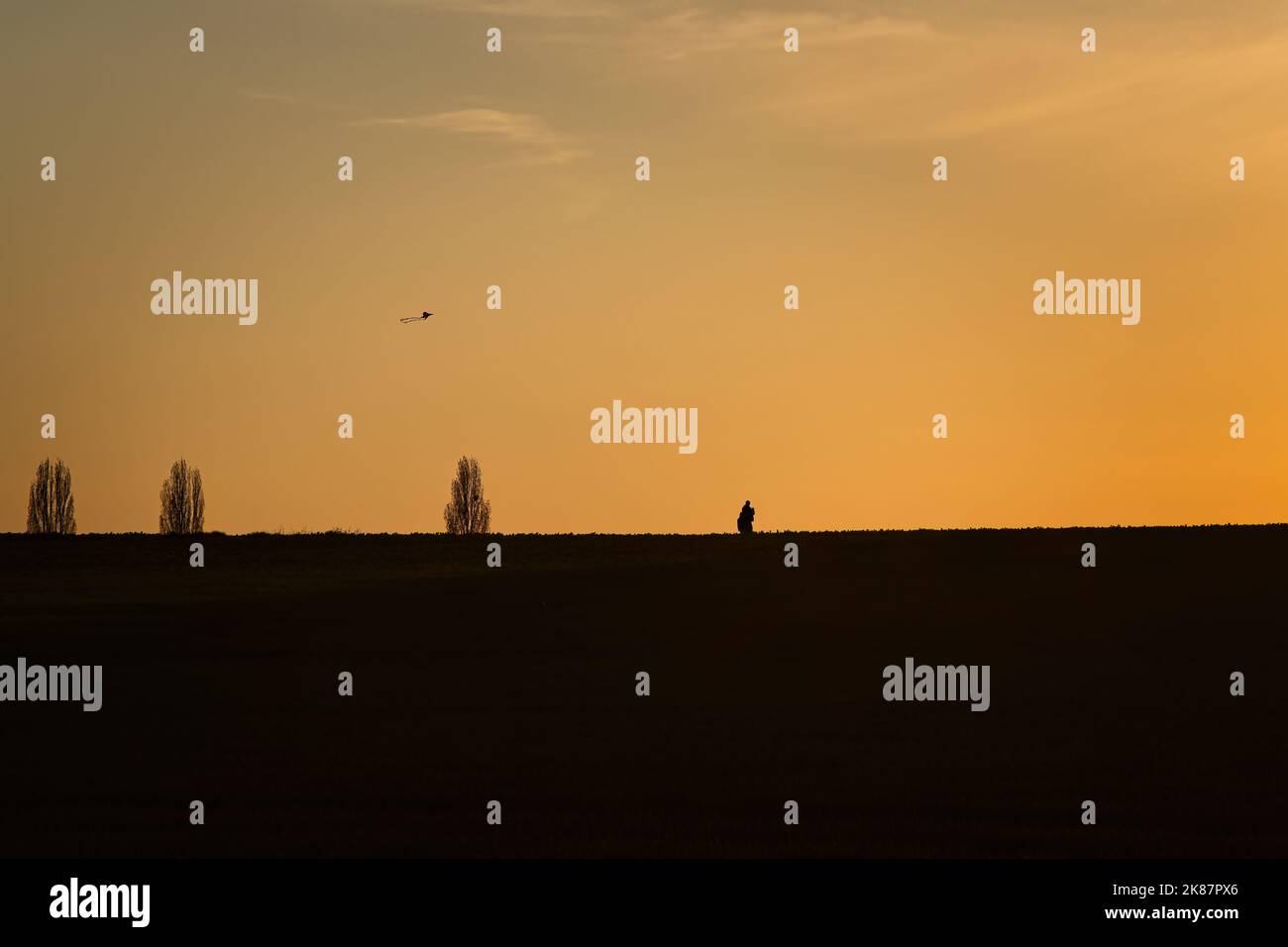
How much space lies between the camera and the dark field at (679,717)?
24172mm

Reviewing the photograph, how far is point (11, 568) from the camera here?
94750 millimetres

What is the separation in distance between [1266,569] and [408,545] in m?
52.5

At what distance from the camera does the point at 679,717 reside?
116 feet

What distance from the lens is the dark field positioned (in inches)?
952
